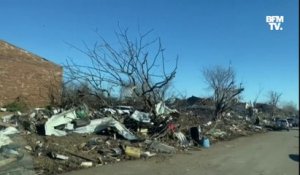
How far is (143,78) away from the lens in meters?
21.7

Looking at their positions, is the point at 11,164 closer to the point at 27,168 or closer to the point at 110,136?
the point at 27,168

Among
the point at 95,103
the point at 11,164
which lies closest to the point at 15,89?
the point at 95,103

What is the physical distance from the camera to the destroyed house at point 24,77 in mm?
31692

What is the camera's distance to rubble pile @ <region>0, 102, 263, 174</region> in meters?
13.1

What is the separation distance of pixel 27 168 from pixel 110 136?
636 cm

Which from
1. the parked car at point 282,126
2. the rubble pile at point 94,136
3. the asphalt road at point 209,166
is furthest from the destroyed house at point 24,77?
the parked car at point 282,126

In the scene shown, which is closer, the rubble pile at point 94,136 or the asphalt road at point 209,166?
the asphalt road at point 209,166

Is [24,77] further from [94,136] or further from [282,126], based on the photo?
[282,126]

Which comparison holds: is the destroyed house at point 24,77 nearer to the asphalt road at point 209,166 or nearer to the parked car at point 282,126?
the asphalt road at point 209,166

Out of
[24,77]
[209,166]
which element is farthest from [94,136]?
[24,77]

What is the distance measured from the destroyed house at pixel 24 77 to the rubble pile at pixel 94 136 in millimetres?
11228

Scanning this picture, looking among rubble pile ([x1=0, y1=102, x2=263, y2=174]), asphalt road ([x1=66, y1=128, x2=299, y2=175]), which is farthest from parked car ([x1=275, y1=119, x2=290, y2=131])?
asphalt road ([x1=66, y1=128, x2=299, y2=175])

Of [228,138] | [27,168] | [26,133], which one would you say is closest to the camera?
[27,168]

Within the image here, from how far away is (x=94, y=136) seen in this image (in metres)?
Result: 17.3
